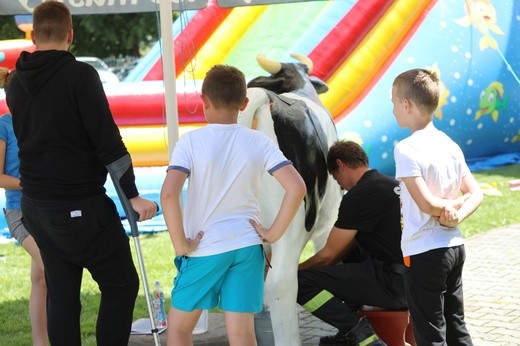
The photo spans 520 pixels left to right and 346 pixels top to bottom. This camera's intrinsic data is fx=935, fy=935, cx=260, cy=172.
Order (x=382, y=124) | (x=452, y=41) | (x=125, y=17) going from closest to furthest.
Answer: (x=382, y=124) → (x=452, y=41) → (x=125, y=17)

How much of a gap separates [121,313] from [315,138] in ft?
5.11

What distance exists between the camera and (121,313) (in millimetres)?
4145

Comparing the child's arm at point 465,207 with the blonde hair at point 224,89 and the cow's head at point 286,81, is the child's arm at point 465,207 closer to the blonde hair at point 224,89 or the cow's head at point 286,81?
the blonde hair at point 224,89

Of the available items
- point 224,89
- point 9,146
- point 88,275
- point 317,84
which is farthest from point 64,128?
point 88,275

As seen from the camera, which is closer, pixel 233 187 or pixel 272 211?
pixel 233 187

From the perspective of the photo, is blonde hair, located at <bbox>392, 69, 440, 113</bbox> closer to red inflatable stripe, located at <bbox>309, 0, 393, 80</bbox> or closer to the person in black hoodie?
the person in black hoodie

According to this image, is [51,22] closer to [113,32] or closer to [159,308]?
[159,308]

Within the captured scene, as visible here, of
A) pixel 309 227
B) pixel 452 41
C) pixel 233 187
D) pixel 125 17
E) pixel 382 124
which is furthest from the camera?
pixel 125 17

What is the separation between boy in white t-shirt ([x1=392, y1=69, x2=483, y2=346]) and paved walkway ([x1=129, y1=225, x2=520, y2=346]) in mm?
1551

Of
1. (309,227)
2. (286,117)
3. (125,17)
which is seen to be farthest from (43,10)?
(125,17)

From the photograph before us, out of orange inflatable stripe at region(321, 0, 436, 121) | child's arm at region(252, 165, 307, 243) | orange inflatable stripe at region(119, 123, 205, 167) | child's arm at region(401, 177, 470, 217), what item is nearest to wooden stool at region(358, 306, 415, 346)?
child's arm at region(401, 177, 470, 217)

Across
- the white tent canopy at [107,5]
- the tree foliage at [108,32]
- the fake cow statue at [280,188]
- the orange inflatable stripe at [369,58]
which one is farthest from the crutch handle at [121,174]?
the tree foliage at [108,32]

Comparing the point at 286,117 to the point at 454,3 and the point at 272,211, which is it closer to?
the point at 272,211

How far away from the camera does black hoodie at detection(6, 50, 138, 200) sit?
400cm
